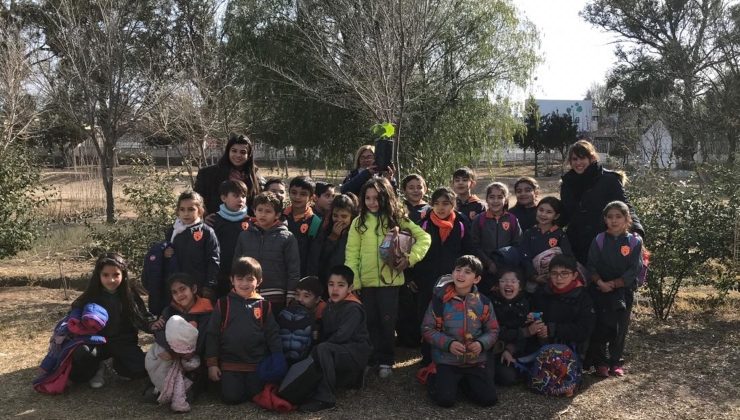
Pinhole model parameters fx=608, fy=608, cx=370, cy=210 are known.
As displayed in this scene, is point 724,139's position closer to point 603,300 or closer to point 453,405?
point 603,300

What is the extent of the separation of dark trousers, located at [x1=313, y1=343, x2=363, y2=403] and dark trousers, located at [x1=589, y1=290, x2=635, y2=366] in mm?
1781

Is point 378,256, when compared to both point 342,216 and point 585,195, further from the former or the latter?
point 585,195

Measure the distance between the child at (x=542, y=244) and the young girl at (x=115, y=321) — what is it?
2.86 m

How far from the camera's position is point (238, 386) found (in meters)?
4.00

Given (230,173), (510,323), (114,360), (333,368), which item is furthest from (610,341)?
(114,360)

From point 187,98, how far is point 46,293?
8.29m

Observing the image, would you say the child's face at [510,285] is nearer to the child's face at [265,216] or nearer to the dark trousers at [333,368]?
the dark trousers at [333,368]

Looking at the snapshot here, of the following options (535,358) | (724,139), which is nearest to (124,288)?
(535,358)

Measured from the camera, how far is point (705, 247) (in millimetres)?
5930

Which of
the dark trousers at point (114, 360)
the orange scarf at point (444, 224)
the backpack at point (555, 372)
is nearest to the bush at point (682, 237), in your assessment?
the backpack at point (555, 372)

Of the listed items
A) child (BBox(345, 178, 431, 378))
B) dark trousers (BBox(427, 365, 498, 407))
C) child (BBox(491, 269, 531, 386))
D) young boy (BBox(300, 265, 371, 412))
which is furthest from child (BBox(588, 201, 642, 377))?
young boy (BBox(300, 265, 371, 412))

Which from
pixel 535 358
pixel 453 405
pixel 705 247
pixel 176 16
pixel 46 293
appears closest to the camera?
pixel 453 405

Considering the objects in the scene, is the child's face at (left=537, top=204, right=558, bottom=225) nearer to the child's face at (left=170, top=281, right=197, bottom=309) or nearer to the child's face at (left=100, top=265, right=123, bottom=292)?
the child's face at (left=170, top=281, right=197, bottom=309)

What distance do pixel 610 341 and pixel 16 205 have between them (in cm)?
755
